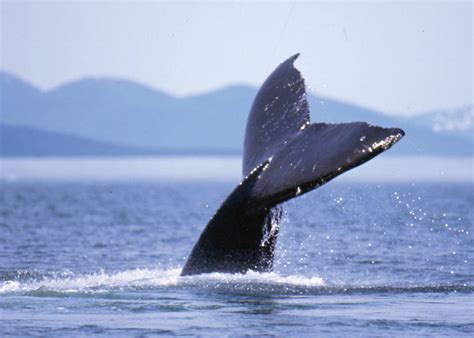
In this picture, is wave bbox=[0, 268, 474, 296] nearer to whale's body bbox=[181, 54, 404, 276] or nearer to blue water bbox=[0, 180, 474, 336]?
blue water bbox=[0, 180, 474, 336]

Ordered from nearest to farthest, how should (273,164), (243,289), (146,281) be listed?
1. (273,164)
2. (243,289)
3. (146,281)

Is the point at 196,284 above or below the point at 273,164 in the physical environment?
below

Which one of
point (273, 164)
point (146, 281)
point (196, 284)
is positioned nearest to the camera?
point (273, 164)

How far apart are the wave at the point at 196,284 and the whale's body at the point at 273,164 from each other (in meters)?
0.14

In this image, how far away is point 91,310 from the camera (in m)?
13.7

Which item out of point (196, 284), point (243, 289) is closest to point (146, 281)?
point (196, 284)

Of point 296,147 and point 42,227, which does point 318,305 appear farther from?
point 42,227

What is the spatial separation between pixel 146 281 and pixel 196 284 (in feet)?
3.62

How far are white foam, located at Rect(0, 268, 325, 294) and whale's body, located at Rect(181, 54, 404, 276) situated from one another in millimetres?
109

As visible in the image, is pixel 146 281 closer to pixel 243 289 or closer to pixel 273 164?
pixel 243 289

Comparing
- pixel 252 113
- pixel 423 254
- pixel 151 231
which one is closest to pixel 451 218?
pixel 151 231

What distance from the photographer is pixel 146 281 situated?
1600cm

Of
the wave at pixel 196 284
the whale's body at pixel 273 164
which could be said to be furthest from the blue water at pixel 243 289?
the whale's body at pixel 273 164

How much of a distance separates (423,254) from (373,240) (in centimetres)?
340
